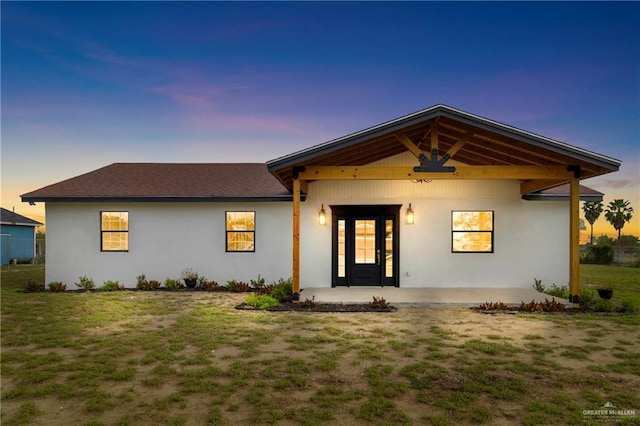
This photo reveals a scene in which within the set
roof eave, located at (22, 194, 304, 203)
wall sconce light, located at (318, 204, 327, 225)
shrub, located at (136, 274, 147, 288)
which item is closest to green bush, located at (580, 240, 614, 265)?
wall sconce light, located at (318, 204, 327, 225)

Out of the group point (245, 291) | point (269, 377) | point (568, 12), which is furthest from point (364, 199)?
point (568, 12)

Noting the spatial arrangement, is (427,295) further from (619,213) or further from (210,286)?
(619,213)

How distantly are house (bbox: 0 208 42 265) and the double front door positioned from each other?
21.6 metres

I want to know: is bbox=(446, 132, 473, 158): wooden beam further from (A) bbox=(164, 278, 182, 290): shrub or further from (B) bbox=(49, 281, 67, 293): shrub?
(B) bbox=(49, 281, 67, 293): shrub

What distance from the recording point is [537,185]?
11.7m

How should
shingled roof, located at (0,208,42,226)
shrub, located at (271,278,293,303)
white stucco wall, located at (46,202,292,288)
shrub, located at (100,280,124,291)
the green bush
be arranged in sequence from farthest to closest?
shingled roof, located at (0,208,42,226) < the green bush < white stucco wall, located at (46,202,292,288) < shrub, located at (100,280,124,291) < shrub, located at (271,278,293,303)

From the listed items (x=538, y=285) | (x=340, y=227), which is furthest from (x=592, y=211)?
(x=340, y=227)

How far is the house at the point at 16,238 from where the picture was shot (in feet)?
78.9

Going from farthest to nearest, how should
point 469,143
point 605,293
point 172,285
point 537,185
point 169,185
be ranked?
point 169,185, point 172,285, point 537,185, point 469,143, point 605,293

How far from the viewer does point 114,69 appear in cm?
1680

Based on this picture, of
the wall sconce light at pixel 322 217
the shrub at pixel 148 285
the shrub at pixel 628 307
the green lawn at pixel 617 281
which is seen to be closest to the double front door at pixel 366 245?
the wall sconce light at pixel 322 217

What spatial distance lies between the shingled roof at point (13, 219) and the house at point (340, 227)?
49.7 feet

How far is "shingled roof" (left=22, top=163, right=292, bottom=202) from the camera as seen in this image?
13078 millimetres

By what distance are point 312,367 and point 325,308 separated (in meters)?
4.24
